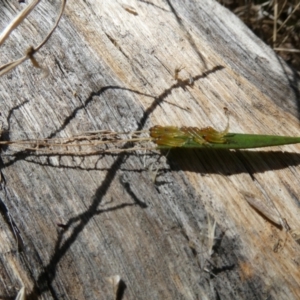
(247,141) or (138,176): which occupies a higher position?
(247,141)

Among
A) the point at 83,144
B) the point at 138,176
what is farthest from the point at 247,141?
the point at 83,144

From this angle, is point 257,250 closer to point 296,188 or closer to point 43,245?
point 296,188

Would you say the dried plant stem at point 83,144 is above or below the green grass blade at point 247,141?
below

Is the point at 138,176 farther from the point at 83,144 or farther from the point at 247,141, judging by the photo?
the point at 247,141

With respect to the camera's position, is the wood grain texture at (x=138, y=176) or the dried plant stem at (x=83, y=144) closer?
the wood grain texture at (x=138, y=176)

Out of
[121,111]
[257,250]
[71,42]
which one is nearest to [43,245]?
[121,111]
